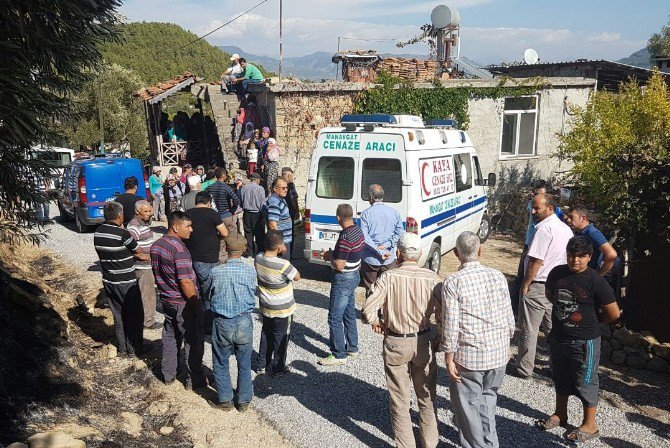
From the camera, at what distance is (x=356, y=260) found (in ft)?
19.0

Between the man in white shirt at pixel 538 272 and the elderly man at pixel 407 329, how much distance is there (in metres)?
1.75

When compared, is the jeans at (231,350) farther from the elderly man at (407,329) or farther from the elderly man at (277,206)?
the elderly man at (277,206)

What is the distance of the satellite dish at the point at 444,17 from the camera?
18.0 m

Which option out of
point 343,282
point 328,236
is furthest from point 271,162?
point 343,282

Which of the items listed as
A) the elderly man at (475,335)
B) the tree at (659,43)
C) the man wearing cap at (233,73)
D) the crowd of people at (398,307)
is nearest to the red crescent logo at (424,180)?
the crowd of people at (398,307)

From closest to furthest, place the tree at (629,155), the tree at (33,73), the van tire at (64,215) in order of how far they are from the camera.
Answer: the tree at (33,73)
the tree at (629,155)
the van tire at (64,215)

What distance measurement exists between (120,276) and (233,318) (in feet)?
6.29

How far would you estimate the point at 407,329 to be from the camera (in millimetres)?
4043

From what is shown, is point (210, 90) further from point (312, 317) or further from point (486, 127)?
point (312, 317)

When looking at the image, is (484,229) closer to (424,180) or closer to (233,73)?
(424,180)

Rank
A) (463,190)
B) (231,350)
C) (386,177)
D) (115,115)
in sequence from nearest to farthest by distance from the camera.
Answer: (231,350) < (386,177) < (463,190) < (115,115)

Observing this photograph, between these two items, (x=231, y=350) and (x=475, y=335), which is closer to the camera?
(x=475, y=335)

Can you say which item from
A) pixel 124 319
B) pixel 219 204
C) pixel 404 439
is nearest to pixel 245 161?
pixel 219 204

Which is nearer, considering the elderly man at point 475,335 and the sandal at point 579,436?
the elderly man at point 475,335
